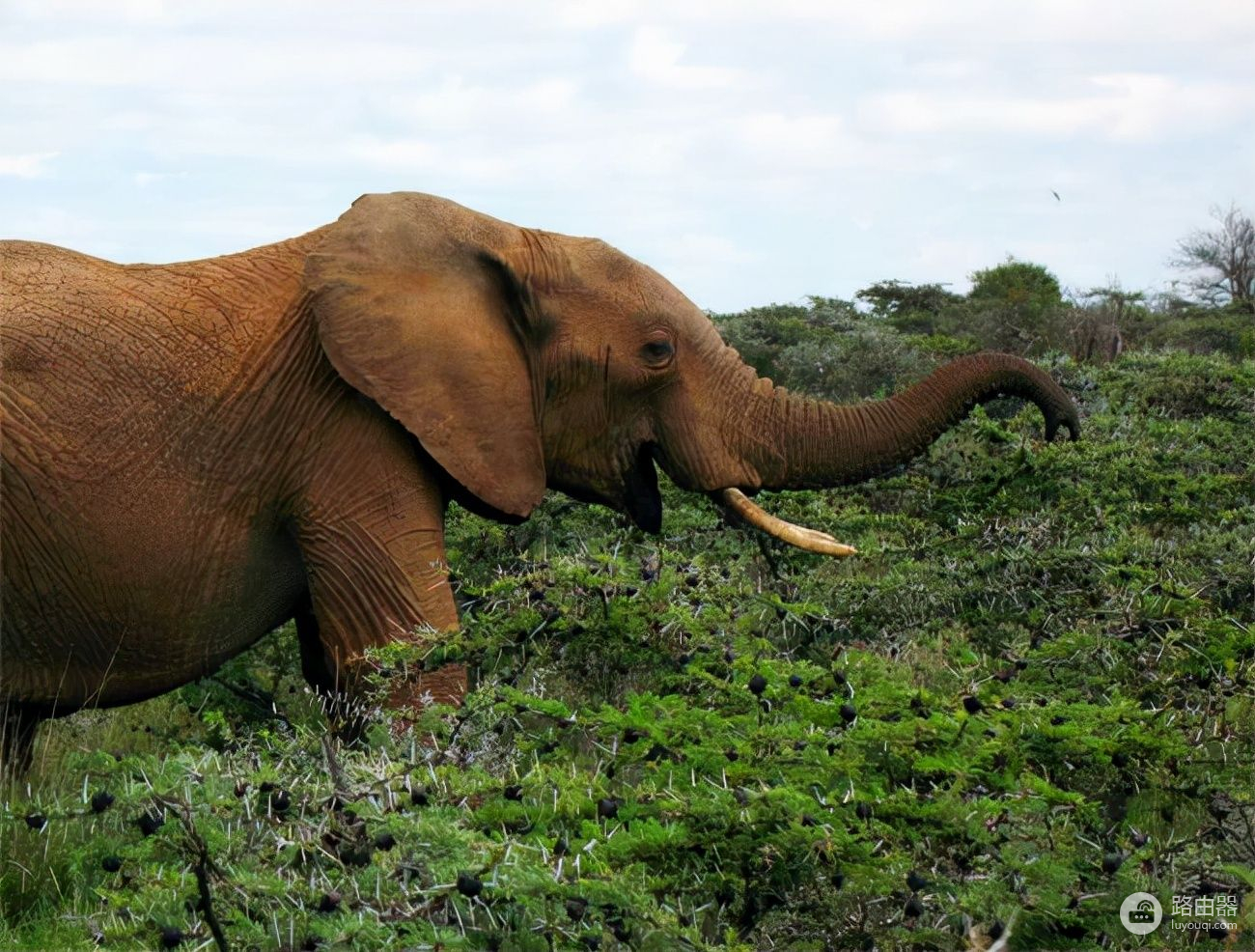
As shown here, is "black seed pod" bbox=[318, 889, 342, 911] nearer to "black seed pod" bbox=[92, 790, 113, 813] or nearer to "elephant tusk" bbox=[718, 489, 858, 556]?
"black seed pod" bbox=[92, 790, 113, 813]

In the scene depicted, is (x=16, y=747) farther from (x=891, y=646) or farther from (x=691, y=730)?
(x=891, y=646)

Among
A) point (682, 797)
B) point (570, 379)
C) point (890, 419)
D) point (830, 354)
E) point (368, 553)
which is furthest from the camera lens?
point (830, 354)

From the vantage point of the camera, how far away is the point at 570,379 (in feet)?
23.4

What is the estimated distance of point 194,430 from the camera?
6.60m

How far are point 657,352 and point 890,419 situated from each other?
113 cm

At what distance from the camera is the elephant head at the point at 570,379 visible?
6707mm

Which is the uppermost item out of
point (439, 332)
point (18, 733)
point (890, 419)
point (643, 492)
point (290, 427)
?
point (439, 332)

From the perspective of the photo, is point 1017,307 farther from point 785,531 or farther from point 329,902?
point 329,902

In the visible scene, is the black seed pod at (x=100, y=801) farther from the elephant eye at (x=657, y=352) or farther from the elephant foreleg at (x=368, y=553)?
the elephant eye at (x=657, y=352)

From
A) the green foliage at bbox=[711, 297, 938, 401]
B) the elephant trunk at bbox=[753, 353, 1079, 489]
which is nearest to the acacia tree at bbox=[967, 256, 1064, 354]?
the green foliage at bbox=[711, 297, 938, 401]

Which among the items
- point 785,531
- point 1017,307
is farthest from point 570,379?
point 1017,307

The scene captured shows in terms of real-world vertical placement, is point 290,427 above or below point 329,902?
above

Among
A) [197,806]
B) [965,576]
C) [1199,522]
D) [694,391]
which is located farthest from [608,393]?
[1199,522]

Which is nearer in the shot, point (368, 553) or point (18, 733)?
point (368, 553)
